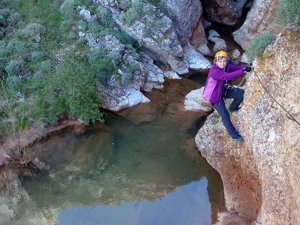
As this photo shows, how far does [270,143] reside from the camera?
8703mm

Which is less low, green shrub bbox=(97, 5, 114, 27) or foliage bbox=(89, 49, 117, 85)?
green shrub bbox=(97, 5, 114, 27)

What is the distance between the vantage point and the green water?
11.6 meters

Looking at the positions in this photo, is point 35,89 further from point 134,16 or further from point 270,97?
point 270,97

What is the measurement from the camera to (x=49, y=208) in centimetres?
1194

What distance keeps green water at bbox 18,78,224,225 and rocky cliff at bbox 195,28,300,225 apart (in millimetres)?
1429

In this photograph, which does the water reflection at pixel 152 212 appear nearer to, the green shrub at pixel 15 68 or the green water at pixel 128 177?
the green water at pixel 128 177

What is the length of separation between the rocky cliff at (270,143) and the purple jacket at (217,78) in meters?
0.82

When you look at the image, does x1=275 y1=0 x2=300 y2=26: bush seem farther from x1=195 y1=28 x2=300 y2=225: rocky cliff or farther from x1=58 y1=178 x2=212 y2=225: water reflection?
x1=58 y1=178 x2=212 y2=225: water reflection

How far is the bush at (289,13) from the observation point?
27.8 feet

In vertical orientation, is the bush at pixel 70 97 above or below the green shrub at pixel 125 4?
below

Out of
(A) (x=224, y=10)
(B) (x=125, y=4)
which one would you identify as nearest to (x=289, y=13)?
(B) (x=125, y=4)

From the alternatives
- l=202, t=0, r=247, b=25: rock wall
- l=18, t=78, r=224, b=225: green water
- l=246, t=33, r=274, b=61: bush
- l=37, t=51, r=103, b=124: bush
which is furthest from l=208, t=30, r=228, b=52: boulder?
l=246, t=33, r=274, b=61: bush

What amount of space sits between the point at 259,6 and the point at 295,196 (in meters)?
14.0

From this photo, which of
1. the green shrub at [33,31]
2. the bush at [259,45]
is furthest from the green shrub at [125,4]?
the bush at [259,45]
